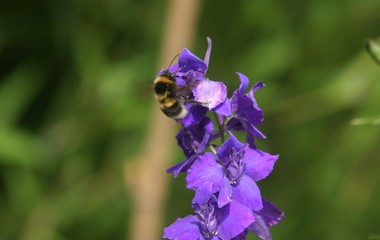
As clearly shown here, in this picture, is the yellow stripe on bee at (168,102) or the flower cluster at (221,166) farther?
the yellow stripe on bee at (168,102)

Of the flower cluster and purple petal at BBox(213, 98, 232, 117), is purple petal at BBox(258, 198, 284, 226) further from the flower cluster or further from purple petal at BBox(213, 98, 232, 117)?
purple petal at BBox(213, 98, 232, 117)

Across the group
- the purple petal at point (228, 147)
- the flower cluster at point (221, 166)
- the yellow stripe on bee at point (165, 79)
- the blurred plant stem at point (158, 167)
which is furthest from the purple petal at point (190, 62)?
the blurred plant stem at point (158, 167)

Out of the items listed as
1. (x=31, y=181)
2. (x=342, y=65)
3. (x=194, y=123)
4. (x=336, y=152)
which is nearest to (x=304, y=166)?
(x=336, y=152)

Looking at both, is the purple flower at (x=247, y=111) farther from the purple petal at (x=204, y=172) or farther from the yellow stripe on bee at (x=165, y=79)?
the yellow stripe on bee at (x=165, y=79)

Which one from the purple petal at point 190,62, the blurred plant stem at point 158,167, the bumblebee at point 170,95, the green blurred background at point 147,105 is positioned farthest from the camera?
the green blurred background at point 147,105

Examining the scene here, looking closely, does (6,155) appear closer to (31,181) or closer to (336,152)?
(31,181)

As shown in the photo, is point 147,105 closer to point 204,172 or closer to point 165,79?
point 165,79
